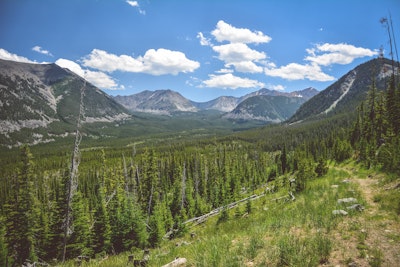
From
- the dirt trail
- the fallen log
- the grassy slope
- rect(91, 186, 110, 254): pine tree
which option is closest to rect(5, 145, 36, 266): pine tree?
rect(91, 186, 110, 254): pine tree

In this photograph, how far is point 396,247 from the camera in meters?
6.13

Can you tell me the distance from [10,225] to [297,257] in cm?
3927

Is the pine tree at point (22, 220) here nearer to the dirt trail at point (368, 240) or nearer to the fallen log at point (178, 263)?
the fallen log at point (178, 263)

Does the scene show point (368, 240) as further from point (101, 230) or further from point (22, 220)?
point (22, 220)

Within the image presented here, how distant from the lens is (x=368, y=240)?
6.77m

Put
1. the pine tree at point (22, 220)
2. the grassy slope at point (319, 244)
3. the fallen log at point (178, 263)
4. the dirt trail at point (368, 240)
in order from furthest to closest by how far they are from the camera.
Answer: the pine tree at point (22, 220), the fallen log at point (178, 263), the grassy slope at point (319, 244), the dirt trail at point (368, 240)

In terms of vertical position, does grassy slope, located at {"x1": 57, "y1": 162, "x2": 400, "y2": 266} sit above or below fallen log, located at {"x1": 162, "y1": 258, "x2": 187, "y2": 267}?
above

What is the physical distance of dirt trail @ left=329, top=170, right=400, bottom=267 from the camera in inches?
222

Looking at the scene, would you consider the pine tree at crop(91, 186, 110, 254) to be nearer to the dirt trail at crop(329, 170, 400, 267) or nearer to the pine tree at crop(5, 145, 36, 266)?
the pine tree at crop(5, 145, 36, 266)

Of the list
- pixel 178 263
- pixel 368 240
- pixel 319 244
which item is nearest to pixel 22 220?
pixel 178 263

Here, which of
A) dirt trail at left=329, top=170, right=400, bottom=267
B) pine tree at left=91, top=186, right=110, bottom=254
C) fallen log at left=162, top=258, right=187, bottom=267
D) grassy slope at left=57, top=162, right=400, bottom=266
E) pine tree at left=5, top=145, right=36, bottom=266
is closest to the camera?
dirt trail at left=329, top=170, right=400, bottom=267

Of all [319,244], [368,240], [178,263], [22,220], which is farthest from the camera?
[22,220]

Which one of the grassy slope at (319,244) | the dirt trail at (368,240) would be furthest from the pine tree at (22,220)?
the dirt trail at (368,240)

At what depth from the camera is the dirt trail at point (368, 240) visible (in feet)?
18.5
